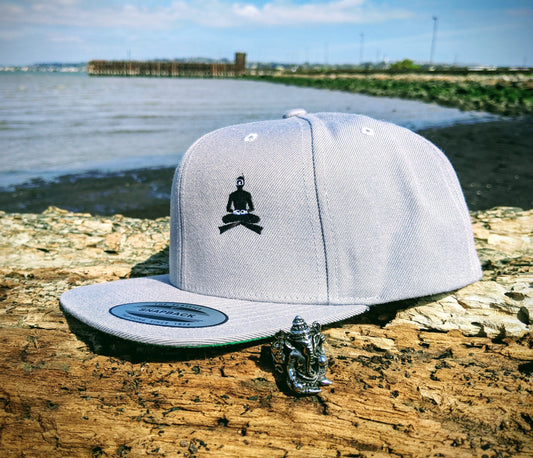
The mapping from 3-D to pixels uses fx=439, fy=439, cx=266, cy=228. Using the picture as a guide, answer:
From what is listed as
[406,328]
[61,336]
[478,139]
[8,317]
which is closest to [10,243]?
[8,317]

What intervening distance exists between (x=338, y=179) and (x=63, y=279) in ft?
6.18

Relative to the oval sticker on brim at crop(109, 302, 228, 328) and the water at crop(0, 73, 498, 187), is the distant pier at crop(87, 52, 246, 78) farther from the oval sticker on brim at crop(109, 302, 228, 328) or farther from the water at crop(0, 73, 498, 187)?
the oval sticker on brim at crop(109, 302, 228, 328)

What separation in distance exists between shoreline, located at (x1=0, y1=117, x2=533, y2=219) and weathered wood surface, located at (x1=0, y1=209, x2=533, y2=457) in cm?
355

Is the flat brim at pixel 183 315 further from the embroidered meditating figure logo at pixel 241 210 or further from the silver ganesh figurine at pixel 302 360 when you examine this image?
the embroidered meditating figure logo at pixel 241 210

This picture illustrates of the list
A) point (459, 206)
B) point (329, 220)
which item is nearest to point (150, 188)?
point (329, 220)

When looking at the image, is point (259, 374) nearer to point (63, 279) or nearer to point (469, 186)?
point (63, 279)

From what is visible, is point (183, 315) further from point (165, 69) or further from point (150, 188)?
point (165, 69)

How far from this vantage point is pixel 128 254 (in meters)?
3.37

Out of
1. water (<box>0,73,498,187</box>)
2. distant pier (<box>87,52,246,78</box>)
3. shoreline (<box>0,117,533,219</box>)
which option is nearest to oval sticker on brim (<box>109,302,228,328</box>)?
shoreline (<box>0,117,533,219</box>)

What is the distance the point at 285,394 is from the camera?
166cm

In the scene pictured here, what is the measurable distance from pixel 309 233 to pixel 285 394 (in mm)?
680

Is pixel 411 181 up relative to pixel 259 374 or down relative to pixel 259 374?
up

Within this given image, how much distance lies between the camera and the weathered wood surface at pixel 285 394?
145cm

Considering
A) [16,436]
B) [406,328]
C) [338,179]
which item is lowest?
[16,436]
